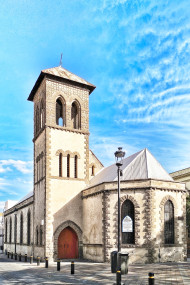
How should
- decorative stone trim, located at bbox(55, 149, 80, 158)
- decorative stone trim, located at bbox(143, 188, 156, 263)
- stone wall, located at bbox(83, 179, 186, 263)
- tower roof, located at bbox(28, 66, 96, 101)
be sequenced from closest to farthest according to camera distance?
1. decorative stone trim, located at bbox(143, 188, 156, 263)
2. stone wall, located at bbox(83, 179, 186, 263)
3. decorative stone trim, located at bbox(55, 149, 80, 158)
4. tower roof, located at bbox(28, 66, 96, 101)

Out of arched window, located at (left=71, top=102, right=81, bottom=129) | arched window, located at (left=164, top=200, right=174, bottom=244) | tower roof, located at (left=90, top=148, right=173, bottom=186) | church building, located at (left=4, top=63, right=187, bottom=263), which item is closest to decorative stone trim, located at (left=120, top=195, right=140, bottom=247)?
church building, located at (left=4, top=63, right=187, bottom=263)

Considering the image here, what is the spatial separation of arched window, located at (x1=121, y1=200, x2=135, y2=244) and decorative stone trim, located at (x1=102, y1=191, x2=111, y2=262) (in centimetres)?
126

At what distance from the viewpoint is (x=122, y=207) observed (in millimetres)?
27828

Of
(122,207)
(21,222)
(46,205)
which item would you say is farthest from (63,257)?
(21,222)

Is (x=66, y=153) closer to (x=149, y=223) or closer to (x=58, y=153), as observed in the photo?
(x=58, y=153)

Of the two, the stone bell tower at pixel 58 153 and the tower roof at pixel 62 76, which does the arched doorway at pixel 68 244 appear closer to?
the stone bell tower at pixel 58 153

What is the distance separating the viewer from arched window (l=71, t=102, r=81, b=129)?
117 feet

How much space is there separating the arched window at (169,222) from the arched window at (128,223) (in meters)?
2.77

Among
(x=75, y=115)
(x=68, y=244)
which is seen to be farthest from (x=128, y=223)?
(x=75, y=115)

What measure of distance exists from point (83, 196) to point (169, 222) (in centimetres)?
931

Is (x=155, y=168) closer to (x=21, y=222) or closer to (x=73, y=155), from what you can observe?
(x=73, y=155)

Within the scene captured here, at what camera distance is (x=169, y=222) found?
91.4 ft

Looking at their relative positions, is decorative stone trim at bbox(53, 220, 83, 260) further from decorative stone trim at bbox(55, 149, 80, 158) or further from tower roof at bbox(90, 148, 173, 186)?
decorative stone trim at bbox(55, 149, 80, 158)

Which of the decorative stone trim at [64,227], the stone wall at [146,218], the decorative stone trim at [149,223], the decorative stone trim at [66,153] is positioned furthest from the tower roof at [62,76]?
the decorative stone trim at [149,223]
